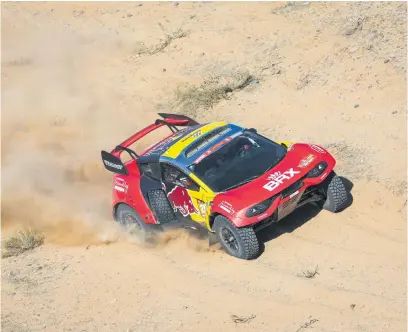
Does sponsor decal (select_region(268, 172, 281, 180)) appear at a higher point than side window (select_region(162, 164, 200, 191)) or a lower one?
lower

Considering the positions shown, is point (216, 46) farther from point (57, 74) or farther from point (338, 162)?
point (338, 162)

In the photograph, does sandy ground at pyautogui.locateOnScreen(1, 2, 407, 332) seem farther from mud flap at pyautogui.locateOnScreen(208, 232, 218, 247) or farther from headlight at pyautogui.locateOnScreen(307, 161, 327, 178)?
headlight at pyautogui.locateOnScreen(307, 161, 327, 178)

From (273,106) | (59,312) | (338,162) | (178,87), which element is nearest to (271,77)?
(273,106)

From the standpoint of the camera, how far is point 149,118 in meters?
16.6

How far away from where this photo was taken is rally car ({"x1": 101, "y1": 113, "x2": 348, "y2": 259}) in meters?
10.3

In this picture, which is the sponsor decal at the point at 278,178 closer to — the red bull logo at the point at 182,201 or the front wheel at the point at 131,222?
the red bull logo at the point at 182,201

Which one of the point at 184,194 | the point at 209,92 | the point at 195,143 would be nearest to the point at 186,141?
the point at 195,143

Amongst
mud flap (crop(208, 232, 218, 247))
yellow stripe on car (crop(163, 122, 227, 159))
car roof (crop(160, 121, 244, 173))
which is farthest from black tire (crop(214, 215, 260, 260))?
yellow stripe on car (crop(163, 122, 227, 159))

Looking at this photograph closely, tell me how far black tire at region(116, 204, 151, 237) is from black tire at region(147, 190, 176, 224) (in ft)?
1.24

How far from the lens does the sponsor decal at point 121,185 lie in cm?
1170

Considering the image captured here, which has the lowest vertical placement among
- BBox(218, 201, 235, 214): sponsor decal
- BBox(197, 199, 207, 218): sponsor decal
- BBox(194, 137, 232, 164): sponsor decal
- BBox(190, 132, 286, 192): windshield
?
BBox(197, 199, 207, 218): sponsor decal

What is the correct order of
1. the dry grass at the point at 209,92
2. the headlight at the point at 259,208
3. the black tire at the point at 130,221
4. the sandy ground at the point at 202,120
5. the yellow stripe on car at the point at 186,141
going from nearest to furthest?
the sandy ground at the point at 202,120, the headlight at the point at 259,208, the yellow stripe on car at the point at 186,141, the black tire at the point at 130,221, the dry grass at the point at 209,92

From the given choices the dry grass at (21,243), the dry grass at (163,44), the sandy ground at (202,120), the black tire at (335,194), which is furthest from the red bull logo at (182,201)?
the dry grass at (163,44)

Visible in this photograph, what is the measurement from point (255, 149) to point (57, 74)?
996 cm
